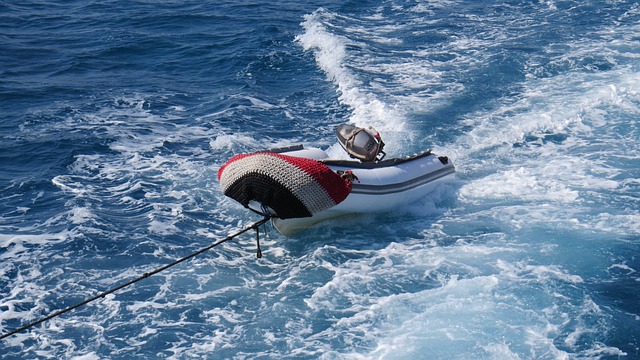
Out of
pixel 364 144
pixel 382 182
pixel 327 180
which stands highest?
pixel 364 144

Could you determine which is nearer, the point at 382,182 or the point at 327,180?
the point at 327,180

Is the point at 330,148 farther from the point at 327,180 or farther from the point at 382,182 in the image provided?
the point at 327,180

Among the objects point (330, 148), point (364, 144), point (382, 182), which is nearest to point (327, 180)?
point (382, 182)

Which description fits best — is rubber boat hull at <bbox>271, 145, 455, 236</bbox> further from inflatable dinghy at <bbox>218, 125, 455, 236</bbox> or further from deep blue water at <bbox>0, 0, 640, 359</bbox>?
deep blue water at <bbox>0, 0, 640, 359</bbox>

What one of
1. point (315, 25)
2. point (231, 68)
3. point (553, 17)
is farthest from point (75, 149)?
point (553, 17)

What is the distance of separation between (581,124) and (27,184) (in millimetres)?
9819

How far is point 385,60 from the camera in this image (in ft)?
58.2

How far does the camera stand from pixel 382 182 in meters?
11.4

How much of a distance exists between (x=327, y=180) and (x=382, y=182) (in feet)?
3.60

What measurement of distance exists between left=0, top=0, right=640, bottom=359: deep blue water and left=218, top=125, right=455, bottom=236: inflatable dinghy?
334 mm

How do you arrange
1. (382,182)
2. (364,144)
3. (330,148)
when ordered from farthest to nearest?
(330,148) < (364,144) < (382,182)

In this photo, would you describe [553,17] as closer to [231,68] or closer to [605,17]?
[605,17]

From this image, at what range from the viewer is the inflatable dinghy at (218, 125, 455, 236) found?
10453 mm

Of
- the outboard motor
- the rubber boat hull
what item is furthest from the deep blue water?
the outboard motor
